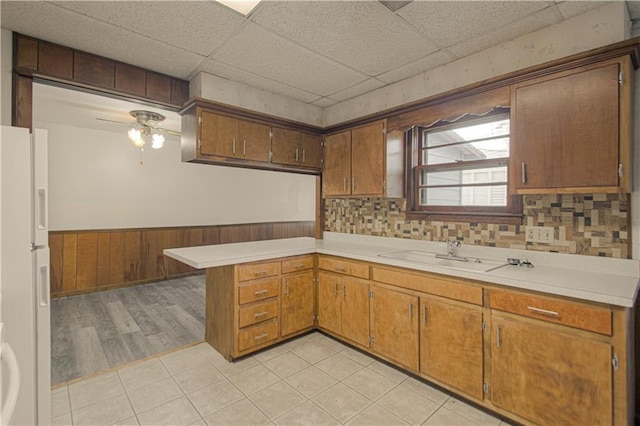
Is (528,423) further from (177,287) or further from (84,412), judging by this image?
(177,287)

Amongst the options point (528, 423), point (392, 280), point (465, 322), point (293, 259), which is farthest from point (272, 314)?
point (528, 423)

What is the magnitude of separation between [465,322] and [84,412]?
8.25 feet

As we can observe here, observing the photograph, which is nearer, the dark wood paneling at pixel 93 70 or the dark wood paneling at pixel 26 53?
the dark wood paneling at pixel 26 53

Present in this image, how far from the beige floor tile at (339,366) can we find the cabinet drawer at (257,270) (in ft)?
2.85

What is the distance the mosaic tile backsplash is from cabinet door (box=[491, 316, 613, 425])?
0.71 m

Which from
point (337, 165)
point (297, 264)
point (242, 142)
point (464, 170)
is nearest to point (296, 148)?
point (337, 165)

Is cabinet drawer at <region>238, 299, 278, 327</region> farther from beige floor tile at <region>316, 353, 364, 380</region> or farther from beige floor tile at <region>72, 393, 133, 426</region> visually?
beige floor tile at <region>72, 393, 133, 426</region>

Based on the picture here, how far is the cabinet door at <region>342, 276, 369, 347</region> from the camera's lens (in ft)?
8.79

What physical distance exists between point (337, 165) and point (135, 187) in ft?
12.3

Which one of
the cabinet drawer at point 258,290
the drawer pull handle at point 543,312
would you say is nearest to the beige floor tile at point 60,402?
the cabinet drawer at point 258,290

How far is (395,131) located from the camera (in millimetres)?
2955

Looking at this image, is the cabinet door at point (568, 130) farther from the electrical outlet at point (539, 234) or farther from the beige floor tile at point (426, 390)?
the beige floor tile at point (426, 390)

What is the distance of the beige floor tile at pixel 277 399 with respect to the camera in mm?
2021

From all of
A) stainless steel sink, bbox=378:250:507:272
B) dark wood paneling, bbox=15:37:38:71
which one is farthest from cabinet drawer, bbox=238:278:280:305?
dark wood paneling, bbox=15:37:38:71
